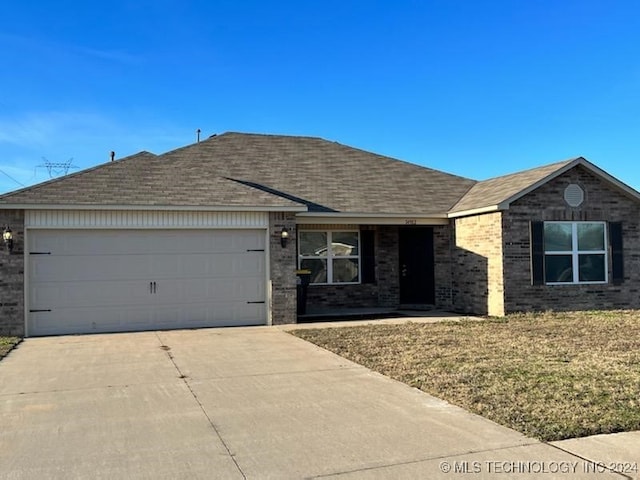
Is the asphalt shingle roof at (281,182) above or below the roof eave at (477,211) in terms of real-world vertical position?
above

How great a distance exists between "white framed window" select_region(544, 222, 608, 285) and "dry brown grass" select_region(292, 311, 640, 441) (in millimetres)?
1346

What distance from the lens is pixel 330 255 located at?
17188 mm

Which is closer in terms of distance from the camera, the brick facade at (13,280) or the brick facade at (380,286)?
the brick facade at (13,280)

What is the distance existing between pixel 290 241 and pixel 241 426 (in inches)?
320

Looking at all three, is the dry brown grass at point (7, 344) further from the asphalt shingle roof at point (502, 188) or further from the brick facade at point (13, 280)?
the asphalt shingle roof at point (502, 188)

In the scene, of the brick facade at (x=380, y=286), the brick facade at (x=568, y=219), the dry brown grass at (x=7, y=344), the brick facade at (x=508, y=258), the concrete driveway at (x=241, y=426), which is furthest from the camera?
the brick facade at (x=380, y=286)

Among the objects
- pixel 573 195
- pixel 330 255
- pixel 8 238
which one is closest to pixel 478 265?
pixel 573 195

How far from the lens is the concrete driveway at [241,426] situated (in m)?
4.71

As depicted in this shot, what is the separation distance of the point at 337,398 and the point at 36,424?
3204 millimetres

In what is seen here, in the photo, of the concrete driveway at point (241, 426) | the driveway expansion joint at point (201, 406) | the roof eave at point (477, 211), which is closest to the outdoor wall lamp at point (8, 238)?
the concrete driveway at point (241, 426)

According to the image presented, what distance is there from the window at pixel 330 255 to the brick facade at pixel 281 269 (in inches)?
119

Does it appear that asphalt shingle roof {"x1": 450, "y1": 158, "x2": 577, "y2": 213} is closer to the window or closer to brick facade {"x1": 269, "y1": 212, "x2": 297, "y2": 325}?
the window

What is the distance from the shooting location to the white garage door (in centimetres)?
1248

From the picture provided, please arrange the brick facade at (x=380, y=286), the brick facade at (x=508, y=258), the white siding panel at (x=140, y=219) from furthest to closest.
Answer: the brick facade at (x=380, y=286), the brick facade at (x=508, y=258), the white siding panel at (x=140, y=219)
